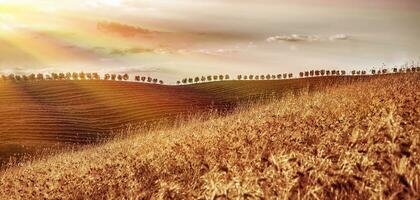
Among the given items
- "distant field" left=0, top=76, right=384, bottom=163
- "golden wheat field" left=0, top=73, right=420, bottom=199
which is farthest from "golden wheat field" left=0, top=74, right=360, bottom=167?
"golden wheat field" left=0, top=73, right=420, bottom=199

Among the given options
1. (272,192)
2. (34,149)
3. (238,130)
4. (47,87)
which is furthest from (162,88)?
(272,192)

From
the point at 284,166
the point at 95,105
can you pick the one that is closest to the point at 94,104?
the point at 95,105

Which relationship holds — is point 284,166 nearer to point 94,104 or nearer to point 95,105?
point 95,105

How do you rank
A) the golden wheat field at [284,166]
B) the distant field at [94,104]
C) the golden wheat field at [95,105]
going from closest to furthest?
the golden wheat field at [284,166], the golden wheat field at [95,105], the distant field at [94,104]

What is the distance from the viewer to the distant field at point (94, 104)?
38.7 metres

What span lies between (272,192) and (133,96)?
5078 cm

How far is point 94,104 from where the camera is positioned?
5084cm

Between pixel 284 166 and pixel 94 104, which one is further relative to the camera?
pixel 94 104

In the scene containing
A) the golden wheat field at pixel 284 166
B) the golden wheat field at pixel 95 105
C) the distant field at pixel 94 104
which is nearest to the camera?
the golden wheat field at pixel 284 166

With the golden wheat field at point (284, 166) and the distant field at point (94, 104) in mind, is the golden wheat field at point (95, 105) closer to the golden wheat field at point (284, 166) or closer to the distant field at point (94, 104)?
the distant field at point (94, 104)

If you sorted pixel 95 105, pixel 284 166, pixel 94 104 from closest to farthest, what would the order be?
pixel 284 166, pixel 95 105, pixel 94 104

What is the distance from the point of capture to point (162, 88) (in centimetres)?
5881

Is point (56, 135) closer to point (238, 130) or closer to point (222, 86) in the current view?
point (222, 86)

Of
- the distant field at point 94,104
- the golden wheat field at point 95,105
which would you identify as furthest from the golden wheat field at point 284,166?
the distant field at point 94,104
